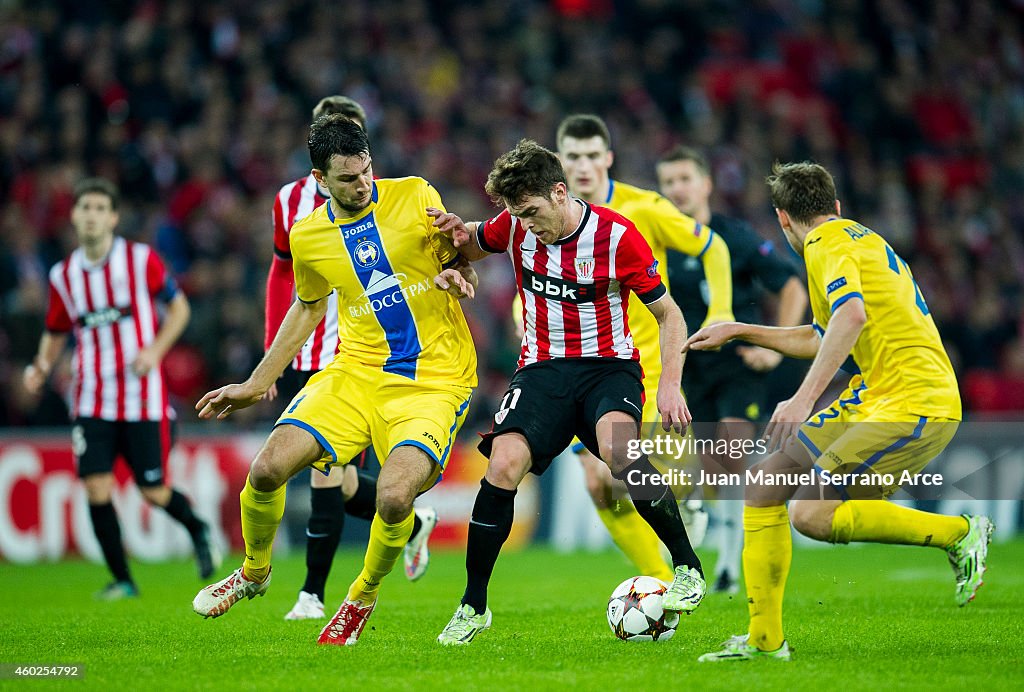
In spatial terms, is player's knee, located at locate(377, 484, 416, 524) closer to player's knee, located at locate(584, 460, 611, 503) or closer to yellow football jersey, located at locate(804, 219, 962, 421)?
player's knee, located at locate(584, 460, 611, 503)

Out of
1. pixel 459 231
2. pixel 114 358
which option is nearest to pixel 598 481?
pixel 459 231

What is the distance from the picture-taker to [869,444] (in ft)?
17.8

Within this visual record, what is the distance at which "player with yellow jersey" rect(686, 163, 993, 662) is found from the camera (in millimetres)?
5145

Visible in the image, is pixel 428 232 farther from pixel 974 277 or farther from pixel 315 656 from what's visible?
pixel 974 277


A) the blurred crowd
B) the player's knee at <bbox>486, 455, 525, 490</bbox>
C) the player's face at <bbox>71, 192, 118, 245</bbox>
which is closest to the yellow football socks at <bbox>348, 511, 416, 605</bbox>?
the player's knee at <bbox>486, 455, 525, 490</bbox>

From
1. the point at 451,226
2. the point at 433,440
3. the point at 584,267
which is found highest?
the point at 451,226

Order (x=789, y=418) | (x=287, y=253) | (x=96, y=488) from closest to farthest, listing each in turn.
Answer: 1. (x=789, y=418)
2. (x=287, y=253)
3. (x=96, y=488)

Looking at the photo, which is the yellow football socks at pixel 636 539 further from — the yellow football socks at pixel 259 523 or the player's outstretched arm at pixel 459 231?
the yellow football socks at pixel 259 523

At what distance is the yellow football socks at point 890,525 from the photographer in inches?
216

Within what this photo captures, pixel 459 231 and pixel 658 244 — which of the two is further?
pixel 658 244

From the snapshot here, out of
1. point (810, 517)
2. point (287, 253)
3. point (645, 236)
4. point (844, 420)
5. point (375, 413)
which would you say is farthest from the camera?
point (645, 236)

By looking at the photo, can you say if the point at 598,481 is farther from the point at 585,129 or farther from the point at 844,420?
the point at 585,129

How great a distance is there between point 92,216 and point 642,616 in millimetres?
5172

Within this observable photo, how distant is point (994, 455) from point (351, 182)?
8.62 m
